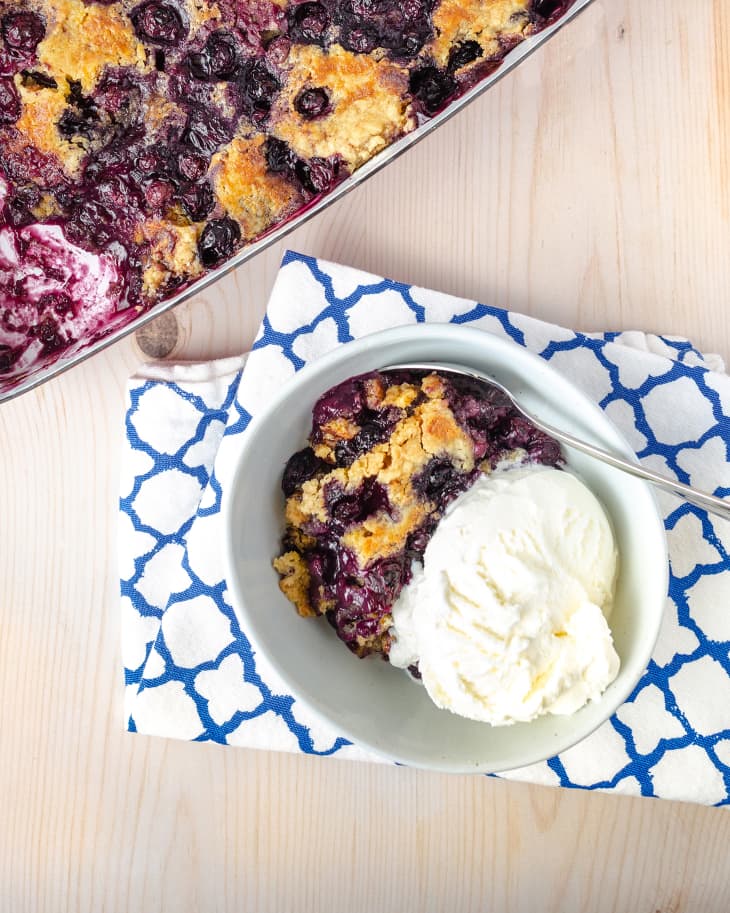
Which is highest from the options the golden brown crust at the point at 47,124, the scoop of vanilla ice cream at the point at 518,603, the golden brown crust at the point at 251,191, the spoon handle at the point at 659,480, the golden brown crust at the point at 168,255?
the golden brown crust at the point at 47,124

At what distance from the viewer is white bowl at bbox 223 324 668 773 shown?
98 centimetres

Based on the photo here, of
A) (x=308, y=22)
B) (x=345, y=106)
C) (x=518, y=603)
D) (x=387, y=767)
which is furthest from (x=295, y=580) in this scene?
(x=308, y=22)

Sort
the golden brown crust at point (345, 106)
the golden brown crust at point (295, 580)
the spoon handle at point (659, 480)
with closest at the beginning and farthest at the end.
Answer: the spoon handle at point (659, 480)
the golden brown crust at point (295, 580)
the golden brown crust at point (345, 106)

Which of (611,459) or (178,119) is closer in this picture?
(611,459)

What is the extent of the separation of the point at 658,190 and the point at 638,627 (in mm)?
742

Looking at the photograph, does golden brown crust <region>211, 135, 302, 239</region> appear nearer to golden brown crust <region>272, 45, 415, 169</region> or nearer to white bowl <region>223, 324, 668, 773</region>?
golden brown crust <region>272, 45, 415, 169</region>

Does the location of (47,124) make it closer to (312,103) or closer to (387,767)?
(312,103)

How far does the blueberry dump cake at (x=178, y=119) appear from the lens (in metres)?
1.20

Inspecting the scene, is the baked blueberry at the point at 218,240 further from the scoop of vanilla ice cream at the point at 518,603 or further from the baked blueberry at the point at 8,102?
the scoop of vanilla ice cream at the point at 518,603

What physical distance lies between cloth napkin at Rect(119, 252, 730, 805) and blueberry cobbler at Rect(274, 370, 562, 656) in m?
0.20

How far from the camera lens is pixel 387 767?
4.33 ft

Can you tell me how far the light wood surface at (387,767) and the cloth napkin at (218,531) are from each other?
0.09m

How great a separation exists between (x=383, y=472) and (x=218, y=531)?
0.32 m

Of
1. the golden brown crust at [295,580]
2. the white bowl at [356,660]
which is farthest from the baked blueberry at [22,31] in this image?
the golden brown crust at [295,580]
